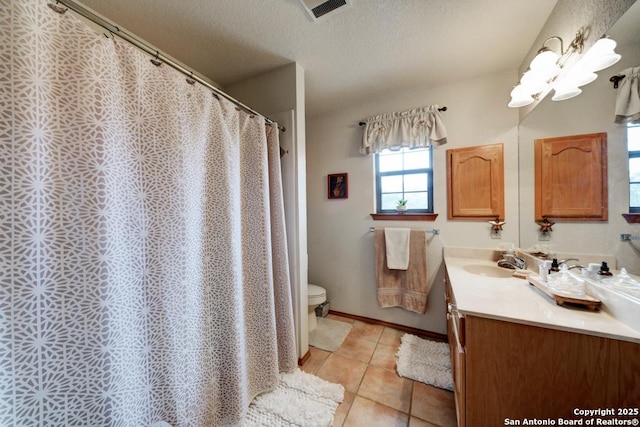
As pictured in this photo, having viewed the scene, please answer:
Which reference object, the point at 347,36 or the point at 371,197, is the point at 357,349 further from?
the point at 347,36

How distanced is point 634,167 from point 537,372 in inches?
35.1

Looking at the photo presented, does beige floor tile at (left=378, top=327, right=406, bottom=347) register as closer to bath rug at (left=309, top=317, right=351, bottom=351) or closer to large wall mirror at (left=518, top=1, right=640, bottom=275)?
bath rug at (left=309, top=317, right=351, bottom=351)

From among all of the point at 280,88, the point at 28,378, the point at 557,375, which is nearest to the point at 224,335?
the point at 28,378

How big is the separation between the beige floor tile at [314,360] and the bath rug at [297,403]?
0.34 feet

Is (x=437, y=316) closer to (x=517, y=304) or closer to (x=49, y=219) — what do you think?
(x=517, y=304)

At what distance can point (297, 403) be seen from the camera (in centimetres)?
125

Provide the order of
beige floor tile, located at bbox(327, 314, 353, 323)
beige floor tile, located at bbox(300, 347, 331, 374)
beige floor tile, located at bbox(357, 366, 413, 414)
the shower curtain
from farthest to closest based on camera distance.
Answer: beige floor tile, located at bbox(327, 314, 353, 323)
beige floor tile, located at bbox(300, 347, 331, 374)
beige floor tile, located at bbox(357, 366, 413, 414)
the shower curtain

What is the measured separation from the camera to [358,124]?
2.23 meters

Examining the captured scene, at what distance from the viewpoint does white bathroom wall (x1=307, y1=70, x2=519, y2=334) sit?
Result: 173 centimetres

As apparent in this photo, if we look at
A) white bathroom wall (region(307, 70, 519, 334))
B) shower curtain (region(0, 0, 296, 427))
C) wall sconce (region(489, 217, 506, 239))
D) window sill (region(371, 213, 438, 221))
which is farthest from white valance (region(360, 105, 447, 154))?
shower curtain (region(0, 0, 296, 427))

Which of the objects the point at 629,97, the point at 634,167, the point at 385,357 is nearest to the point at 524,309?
the point at 634,167

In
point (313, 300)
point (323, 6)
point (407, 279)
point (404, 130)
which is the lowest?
point (313, 300)

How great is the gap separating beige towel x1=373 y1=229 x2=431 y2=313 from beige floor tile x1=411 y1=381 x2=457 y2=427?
645mm

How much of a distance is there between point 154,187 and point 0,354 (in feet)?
1.91
